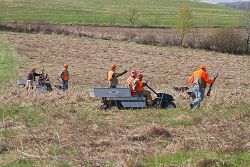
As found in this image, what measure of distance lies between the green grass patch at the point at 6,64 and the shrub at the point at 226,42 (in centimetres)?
2296

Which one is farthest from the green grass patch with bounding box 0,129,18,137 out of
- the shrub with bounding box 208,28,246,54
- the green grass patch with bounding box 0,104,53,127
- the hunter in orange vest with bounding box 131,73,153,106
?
the shrub with bounding box 208,28,246,54

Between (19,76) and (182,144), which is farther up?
(182,144)

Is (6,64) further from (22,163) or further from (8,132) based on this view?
(22,163)

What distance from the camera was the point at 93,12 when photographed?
97.2 m

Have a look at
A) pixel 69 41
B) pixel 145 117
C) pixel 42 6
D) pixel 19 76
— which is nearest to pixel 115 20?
pixel 42 6

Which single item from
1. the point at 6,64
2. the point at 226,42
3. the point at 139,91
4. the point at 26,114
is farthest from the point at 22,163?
the point at 226,42

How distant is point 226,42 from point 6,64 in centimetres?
2832

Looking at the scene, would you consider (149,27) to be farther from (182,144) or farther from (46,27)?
(182,144)

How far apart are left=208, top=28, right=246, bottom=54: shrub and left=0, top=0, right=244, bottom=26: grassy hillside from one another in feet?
86.0

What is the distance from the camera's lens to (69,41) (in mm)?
53875

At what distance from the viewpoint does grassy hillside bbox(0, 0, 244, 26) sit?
8306 cm

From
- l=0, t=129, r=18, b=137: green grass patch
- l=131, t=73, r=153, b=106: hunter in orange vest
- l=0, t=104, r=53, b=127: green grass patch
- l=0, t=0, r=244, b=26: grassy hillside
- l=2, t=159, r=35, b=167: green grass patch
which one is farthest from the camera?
l=0, t=0, r=244, b=26: grassy hillside

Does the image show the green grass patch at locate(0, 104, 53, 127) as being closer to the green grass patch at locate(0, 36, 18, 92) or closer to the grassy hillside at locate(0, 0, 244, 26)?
the green grass patch at locate(0, 36, 18, 92)

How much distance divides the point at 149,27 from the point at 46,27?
21.4m
